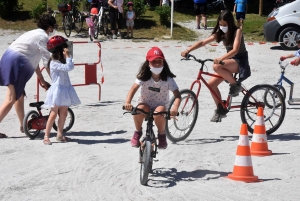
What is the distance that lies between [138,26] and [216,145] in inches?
635

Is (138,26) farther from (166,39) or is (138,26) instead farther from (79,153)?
(79,153)

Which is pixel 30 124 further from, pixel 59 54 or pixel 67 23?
pixel 67 23

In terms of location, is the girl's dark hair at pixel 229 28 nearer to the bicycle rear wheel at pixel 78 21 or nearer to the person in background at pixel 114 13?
the person in background at pixel 114 13

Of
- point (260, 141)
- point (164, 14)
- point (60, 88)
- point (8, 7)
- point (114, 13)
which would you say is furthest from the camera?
Answer: point (8, 7)

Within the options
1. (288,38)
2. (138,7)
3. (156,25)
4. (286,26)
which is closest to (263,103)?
(288,38)

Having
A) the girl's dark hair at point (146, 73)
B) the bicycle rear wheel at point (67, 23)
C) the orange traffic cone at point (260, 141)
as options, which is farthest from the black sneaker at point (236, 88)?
the bicycle rear wheel at point (67, 23)

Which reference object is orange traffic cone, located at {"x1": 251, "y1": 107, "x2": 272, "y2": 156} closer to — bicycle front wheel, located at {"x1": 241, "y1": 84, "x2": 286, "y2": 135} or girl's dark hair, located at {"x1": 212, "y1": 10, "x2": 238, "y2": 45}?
bicycle front wheel, located at {"x1": 241, "y1": 84, "x2": 286, "y2": 135}

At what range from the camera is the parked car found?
834 inches

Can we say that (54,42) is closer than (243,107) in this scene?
Yes

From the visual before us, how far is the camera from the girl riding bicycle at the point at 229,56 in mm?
10406

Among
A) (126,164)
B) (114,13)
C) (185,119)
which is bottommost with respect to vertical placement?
(126,164)

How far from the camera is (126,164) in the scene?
900cm

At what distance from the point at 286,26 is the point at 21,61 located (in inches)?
488

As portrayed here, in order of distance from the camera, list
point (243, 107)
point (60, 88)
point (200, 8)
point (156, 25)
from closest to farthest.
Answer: point (60, 88) → point (243, 107) → point (200, 8) → point (156, 25)
